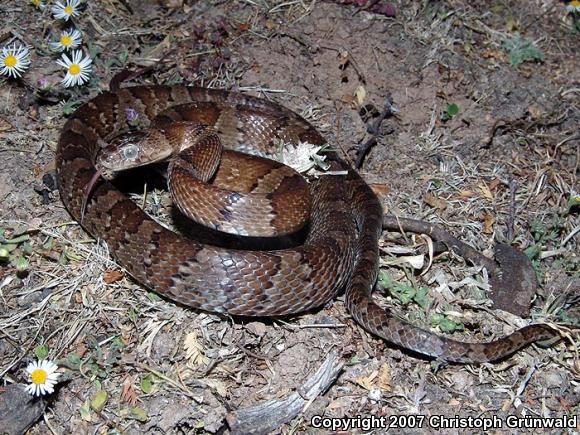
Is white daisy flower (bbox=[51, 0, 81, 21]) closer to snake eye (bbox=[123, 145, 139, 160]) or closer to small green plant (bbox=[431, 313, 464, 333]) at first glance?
snake eye (bbox=[123, 145, 139, 160])

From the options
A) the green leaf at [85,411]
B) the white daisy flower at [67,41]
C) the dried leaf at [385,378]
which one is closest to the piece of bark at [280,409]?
the dried leaf at [385,378]

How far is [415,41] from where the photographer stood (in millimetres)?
8438

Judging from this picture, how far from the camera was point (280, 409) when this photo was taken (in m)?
5.36

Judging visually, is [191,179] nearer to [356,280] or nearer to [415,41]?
[356,280]

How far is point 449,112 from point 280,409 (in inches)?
176

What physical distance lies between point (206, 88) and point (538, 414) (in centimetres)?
521

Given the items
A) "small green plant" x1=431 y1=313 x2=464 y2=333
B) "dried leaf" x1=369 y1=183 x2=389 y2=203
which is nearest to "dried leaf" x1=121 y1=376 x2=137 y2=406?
"small green plant" x1=431 y1=313 x2=464 y2=333

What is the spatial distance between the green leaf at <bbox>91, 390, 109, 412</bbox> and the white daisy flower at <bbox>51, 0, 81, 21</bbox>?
4892 mm

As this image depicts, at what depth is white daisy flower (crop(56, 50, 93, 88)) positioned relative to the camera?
7.63m

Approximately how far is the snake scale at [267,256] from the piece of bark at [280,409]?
65 centimetres

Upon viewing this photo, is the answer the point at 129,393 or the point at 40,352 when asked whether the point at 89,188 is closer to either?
the point at 40,352

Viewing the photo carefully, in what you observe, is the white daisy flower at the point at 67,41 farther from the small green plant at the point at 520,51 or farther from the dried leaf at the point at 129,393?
the small green plant at the point at 520,51

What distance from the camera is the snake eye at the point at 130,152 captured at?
6246 mm

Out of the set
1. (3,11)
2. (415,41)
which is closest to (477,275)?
(415,41)
